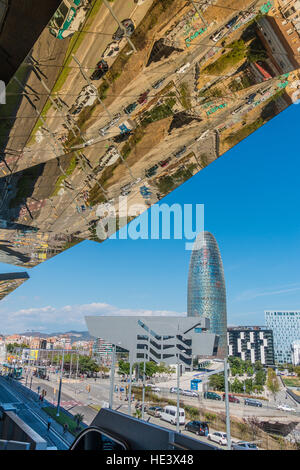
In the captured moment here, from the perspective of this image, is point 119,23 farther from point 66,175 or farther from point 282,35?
point 66,175

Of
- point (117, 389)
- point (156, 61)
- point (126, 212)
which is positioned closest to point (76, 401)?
point (117, 389)

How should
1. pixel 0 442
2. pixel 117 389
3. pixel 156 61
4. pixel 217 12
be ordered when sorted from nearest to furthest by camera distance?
pixel 217 12, pixel 156 61, pixel 0 442, pixel 117 389

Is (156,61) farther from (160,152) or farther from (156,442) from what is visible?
(156,442)

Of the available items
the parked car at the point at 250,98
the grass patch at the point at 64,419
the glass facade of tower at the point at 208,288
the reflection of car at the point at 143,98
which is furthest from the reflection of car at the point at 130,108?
the glass facade of tower at the point at 208,288

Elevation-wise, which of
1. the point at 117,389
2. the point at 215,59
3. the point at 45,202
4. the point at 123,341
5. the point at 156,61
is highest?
the point at 215,59

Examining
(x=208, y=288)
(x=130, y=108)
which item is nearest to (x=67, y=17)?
(x=130, y=108)

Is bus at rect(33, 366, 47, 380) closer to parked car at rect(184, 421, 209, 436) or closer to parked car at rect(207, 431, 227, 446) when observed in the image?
parked car at rect(184, 421, 209, 436)
